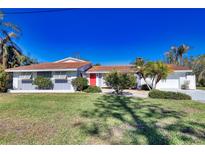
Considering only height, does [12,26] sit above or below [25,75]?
above

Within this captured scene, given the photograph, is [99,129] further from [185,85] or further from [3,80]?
[185,85]

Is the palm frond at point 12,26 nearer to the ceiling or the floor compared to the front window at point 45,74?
nearer to the ceiling

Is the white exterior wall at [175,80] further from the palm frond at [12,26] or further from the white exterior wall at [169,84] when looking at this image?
the palm frond at [12,26]

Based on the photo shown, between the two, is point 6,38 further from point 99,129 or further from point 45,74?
point 99,129

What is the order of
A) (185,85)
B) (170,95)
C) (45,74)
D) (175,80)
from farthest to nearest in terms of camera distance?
1. (175,80)
2. (185,85)
3. (45,74)
4. (170,95)

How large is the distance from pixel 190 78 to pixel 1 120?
73.3ft

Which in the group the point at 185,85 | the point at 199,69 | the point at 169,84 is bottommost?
the point at 185,85

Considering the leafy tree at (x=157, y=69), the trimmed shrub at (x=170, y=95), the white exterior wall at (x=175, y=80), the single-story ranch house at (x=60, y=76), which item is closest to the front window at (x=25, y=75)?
the single-story ranch house at (x=60, y=76)

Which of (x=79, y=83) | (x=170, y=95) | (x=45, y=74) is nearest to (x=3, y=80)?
(x=45, y=74)

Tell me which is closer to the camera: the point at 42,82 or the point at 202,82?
the point at 42,82

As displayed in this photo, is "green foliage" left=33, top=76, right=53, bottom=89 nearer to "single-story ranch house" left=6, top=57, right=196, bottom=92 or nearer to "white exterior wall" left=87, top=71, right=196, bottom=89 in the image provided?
"single-story ranch house" left=6, top=57, right=196, bottom=92

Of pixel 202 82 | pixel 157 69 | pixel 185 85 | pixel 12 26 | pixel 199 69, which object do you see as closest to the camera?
pixel 157 69

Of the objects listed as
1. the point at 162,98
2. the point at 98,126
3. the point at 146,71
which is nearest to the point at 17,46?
the point at 146,71

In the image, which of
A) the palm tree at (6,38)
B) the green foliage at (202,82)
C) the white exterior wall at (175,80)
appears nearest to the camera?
the palm tree at (6,38)
